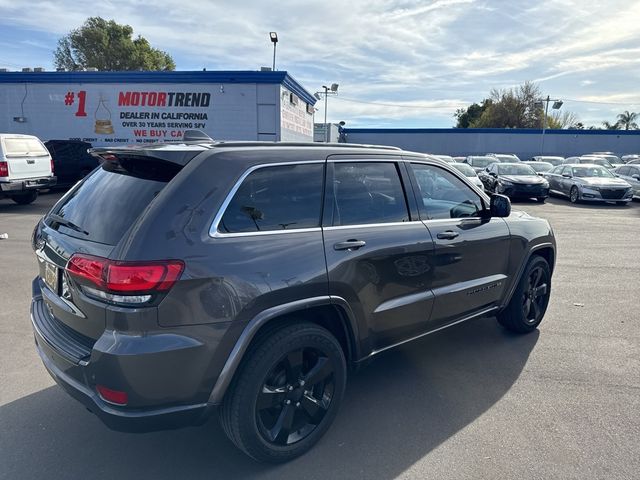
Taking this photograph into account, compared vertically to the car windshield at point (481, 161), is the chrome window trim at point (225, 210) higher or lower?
higher

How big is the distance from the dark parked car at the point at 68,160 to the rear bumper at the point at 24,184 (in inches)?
114

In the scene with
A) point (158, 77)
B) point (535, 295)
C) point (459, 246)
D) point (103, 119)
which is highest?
point (158, 77)

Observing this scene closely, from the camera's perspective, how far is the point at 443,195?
3.73 m

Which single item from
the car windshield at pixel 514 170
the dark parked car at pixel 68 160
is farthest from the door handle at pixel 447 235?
the car windshield at pixel 514 170

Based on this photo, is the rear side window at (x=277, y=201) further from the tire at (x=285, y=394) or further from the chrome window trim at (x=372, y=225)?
the tire at (x=285, y=394)

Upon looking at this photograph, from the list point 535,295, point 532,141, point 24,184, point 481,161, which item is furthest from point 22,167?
point 532,141

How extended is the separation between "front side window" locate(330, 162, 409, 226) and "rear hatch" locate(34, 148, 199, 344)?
3.24ft

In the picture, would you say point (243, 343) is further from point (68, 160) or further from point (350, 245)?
point (68, 160)

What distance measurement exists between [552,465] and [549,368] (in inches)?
51.5

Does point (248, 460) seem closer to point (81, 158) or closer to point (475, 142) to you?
point (81, 158)

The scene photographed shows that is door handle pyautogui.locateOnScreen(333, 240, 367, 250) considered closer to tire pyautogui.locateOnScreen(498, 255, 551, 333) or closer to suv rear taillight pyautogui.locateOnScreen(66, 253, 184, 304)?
suv rear taillight pyautogui.locateOnScreen(66, 253, 184, 304)

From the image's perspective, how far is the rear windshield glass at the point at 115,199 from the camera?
2314 millimetres

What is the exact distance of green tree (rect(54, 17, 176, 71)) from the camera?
155 feet

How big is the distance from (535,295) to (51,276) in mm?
4177
